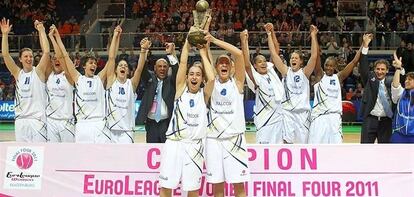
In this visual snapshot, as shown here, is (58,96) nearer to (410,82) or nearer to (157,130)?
(157,130)

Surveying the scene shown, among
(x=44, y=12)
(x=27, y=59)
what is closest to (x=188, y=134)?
(x=27, y=59)

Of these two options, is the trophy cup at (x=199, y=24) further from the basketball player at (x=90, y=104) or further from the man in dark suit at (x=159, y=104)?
the basketball player at (x=90, y=104)

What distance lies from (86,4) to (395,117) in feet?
63.2

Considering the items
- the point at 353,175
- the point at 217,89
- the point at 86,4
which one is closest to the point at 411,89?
the point at 353,175

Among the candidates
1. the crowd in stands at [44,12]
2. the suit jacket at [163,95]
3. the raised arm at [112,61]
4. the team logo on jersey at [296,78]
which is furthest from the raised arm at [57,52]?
the crowd in stands at [44,12]

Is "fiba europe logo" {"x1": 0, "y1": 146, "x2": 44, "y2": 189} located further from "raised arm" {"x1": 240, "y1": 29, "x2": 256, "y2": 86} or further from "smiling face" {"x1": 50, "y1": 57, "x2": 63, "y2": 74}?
"raised arm" {"x1": 240, "y1": 29, "x2": 256, "y2": 86}

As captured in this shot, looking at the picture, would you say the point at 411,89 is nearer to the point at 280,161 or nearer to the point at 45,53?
the point at 280,161

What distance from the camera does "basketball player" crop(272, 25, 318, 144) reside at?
7457mm

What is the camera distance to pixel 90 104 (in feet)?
23.6

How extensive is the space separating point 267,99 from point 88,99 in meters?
2.34

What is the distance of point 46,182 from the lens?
6.38 m

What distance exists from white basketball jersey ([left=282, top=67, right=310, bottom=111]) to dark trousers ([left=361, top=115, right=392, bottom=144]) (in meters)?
0.96

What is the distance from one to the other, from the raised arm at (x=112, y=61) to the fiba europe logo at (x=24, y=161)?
4.69ft

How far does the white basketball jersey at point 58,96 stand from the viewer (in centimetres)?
744
